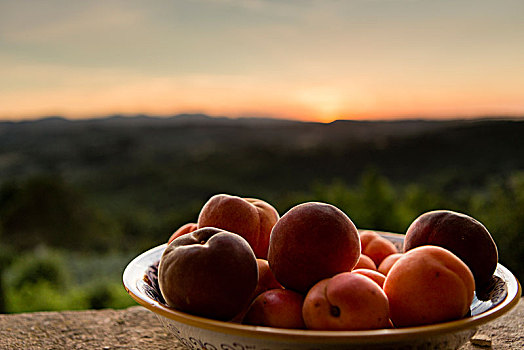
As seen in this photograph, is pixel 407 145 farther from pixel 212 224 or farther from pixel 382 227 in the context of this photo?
pixel 212 224

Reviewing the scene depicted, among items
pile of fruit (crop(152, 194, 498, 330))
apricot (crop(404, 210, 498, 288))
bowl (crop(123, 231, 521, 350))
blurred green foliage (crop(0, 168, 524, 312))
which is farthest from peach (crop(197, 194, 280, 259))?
blurred green foliage (crop(0, 168, 524, 312))

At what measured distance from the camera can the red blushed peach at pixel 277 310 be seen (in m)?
0.77

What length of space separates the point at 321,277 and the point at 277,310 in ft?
0.36

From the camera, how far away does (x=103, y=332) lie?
1.18 m

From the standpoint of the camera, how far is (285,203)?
10.6 feet

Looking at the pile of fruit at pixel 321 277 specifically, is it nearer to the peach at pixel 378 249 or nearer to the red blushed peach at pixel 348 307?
the red blushed peach at pixel 348 307

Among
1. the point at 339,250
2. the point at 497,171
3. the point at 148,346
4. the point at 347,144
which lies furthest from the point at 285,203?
the point at 339,250

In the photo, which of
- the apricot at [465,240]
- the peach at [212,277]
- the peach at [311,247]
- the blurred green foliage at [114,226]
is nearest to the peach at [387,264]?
the apricot at [465,240]

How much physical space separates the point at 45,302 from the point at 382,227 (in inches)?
87.2

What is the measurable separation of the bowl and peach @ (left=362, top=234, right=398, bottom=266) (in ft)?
0.94

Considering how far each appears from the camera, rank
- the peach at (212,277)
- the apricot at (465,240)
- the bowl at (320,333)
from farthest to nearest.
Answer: the apricot at (465,240)
the peach at (212,277)
the bowl at (320,333)

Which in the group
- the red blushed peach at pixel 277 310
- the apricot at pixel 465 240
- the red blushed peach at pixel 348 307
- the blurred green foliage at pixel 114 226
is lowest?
the blurred green foliage at pixel 114 226

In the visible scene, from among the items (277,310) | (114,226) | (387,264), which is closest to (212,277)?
(277,310)

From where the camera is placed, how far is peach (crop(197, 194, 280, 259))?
1.03 meters
